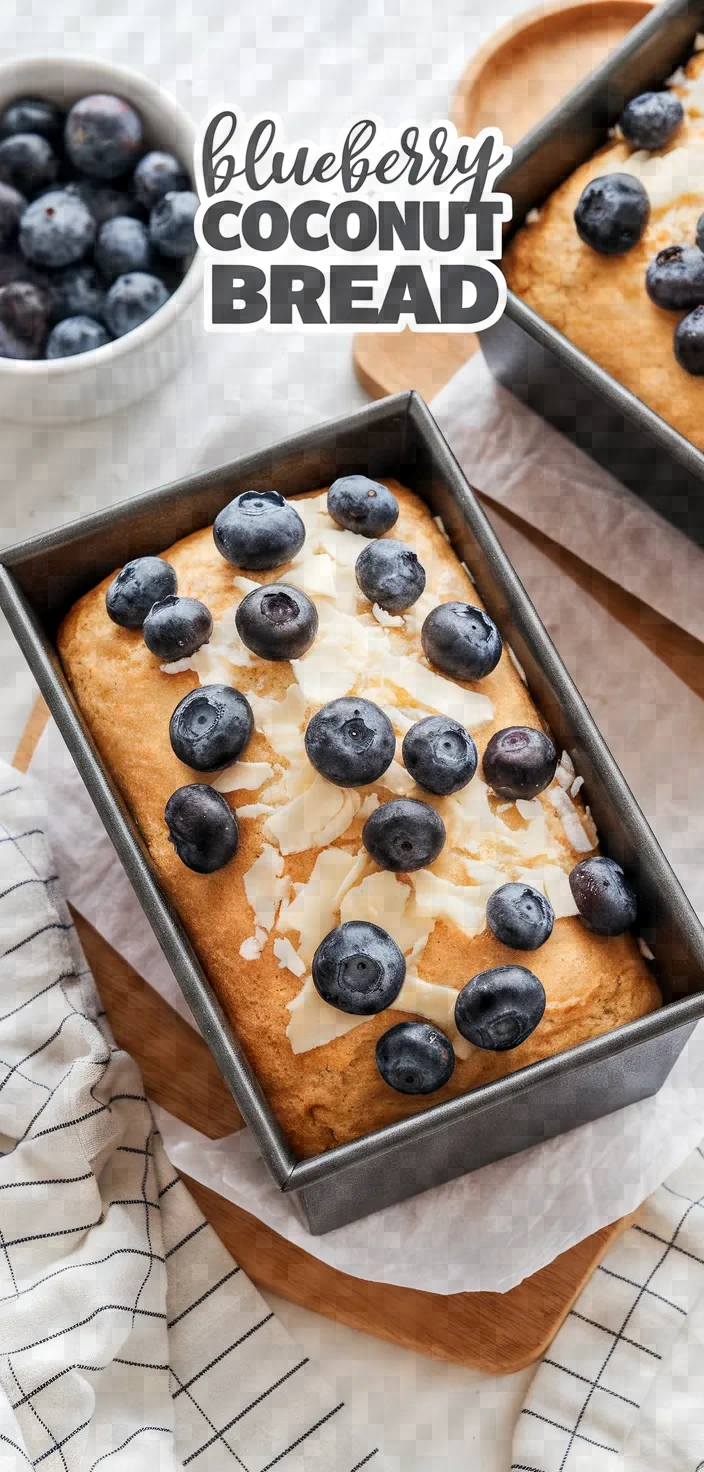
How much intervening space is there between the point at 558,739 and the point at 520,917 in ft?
1.04

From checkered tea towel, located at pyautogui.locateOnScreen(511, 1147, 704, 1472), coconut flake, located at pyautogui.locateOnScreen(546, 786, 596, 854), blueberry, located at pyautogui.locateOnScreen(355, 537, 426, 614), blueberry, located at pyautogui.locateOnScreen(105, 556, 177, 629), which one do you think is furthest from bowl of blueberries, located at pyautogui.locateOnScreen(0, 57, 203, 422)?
checkered tea towel, located at pyautogui.locateOnScreen(511, 1147, 704, 1472)

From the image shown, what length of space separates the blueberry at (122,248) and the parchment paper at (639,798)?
53 cm

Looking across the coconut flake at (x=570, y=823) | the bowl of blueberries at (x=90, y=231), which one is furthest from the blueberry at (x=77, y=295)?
the coconut flake at (x=570, y=823)

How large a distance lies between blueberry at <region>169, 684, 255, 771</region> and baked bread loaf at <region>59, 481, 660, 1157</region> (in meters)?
0.05

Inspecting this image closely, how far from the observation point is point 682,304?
6.64 feet

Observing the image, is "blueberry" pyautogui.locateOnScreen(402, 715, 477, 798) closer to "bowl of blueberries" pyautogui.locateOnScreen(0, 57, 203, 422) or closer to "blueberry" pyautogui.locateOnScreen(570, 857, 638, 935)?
"blueberry" pyautogui.locateOnScreen(570, 857, 638, 935)

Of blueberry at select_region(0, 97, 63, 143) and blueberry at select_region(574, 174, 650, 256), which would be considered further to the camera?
blueberry at select_region(0, 97, 63, 143)

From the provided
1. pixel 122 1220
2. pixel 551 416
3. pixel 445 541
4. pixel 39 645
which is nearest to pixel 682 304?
pixel 551 416

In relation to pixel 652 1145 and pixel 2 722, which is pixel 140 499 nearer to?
pixel 2 722

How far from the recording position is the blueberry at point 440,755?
1.73m

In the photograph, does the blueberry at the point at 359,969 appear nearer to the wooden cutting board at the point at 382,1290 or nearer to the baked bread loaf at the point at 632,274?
the wooden cutting board at the point at 382,1290

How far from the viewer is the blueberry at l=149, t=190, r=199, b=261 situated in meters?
2.21

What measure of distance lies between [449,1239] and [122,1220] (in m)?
0.47

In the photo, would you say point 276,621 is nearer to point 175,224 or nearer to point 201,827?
point 201,827
